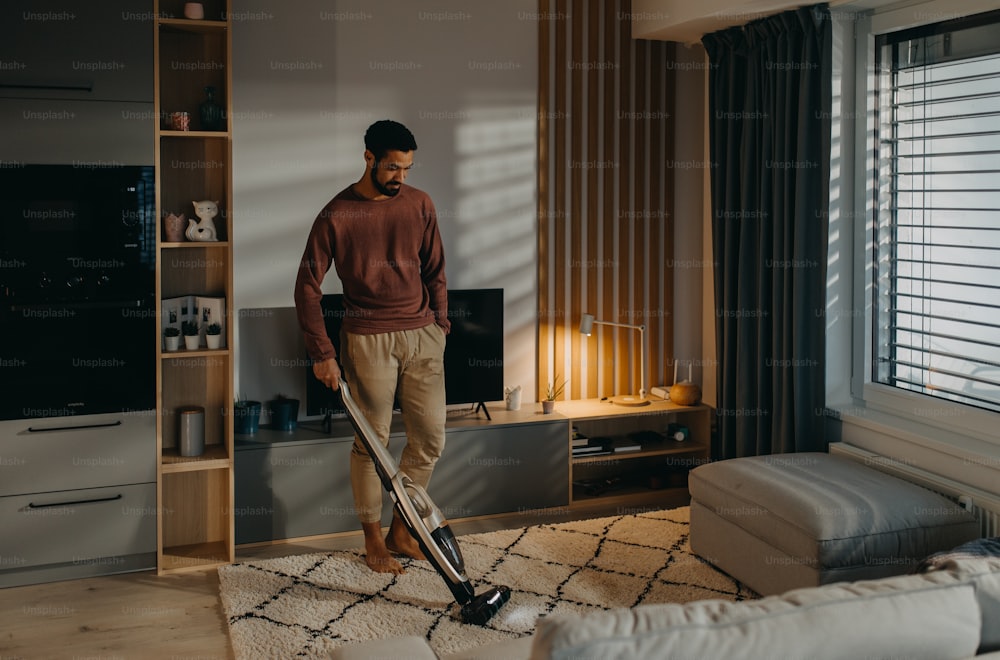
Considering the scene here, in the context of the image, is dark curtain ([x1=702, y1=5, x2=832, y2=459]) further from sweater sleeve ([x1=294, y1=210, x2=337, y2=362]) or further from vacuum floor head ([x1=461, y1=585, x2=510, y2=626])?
sweater sleeve ([x1=294, y1=210, x2=337, y2=362])

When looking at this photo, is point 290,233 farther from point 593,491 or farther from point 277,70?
point 593,491

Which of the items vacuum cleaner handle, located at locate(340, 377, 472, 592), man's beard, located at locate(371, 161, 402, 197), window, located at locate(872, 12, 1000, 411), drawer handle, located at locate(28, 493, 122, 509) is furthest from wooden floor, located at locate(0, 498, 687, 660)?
window, located at locate(872, 12, 1000, 411)

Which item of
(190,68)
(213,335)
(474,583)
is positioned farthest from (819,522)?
(190,68)

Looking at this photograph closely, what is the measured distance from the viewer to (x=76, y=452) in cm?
357

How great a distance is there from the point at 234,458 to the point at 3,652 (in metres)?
1.09

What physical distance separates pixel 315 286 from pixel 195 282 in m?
0.71

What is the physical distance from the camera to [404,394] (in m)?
3.79

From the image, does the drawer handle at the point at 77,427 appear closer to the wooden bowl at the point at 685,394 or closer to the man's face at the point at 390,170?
the man's face at the point at 390,170

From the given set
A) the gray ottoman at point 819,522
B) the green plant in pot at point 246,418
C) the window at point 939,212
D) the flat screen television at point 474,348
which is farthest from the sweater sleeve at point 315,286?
the window at point 939,212

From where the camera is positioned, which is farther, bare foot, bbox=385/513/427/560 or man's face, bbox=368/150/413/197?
bare foot, bbox=385/513/427/560

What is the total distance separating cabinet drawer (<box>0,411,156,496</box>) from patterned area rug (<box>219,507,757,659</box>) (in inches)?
22.1

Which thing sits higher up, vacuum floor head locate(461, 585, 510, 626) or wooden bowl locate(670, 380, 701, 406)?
wooden bowl locate(670, 380, 701, 406)

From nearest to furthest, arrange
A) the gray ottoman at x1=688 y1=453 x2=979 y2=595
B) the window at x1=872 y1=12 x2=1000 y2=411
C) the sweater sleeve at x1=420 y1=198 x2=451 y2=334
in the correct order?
1. the gray ottoman at x1=688 y1=453 x2=979 y2=595
2. the window at x1=872 y1=12 x2=1000 y2=411
3. the sweater sleeve at x1=420 y1=198 x2=451 y2=334

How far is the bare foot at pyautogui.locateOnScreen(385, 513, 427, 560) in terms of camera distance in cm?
379
